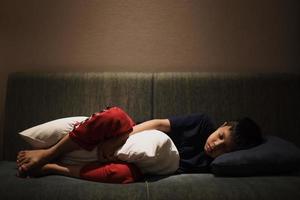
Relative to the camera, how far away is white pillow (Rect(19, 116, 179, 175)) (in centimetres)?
155

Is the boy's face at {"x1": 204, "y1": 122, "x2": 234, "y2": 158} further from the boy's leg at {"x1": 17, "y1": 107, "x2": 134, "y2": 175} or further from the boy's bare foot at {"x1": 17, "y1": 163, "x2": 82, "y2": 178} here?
the boy's bare foot at {"x1": 17, "y1": 163, "x2": 82, "y2": 178}

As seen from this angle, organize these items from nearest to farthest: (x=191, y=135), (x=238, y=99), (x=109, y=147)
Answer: (x=109, y=147) → (x=191, y=135) → (x=238, y=99)

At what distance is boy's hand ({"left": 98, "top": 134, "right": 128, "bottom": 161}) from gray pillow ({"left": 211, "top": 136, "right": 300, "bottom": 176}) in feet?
1.48

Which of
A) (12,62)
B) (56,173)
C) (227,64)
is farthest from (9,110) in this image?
(227,64)

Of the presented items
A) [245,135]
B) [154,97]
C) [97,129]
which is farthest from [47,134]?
[245,135]

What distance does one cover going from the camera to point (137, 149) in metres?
1.55

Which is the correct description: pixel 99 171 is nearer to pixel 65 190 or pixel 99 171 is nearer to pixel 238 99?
pixel 65 190

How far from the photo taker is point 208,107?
2020 millimetres

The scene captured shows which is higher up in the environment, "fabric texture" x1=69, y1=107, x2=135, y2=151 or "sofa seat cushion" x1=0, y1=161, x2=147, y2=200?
"fabric texture" x1=69, y1=107, x2=135, y2=151

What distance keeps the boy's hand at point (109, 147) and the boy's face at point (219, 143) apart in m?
0.42

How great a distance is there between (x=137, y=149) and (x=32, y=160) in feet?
1.61

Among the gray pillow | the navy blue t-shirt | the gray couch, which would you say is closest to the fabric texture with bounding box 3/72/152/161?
the gray couch

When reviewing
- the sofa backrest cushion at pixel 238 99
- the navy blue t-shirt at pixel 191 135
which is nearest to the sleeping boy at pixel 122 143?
the navy blue t-shirt at pixel 191 135

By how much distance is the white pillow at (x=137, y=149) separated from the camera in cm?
155
